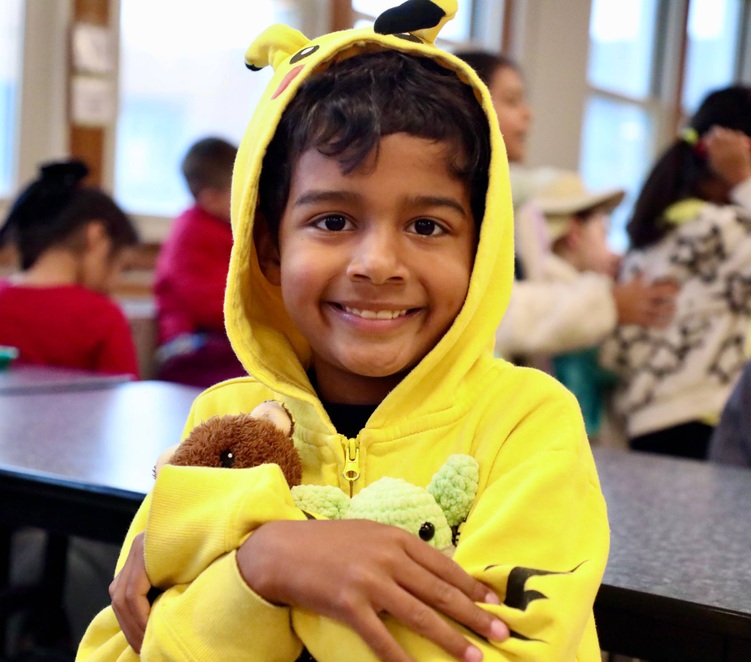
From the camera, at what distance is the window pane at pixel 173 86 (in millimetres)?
4004

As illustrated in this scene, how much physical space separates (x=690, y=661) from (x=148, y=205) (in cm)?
360

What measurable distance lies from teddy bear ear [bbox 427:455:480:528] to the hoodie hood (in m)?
0.09

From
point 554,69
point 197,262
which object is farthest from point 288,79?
point 554,69

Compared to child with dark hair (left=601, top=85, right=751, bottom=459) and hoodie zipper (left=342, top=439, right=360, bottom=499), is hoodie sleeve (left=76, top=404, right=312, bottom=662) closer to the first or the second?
hoodie zipper (left=342, top=439, right=360, bottom=499)

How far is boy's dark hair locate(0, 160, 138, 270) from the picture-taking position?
2881 millimetres

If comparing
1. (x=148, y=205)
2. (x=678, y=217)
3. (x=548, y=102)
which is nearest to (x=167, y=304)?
(x=148, y=205)

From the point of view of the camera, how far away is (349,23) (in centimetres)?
484

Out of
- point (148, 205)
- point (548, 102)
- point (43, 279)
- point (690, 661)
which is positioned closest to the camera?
point (690, 661)

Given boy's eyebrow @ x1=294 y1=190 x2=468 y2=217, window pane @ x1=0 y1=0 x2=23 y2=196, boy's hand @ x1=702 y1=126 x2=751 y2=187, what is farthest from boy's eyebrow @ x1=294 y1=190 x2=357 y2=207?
window pane @ x1=0 y1=0 x2=23 y2=196

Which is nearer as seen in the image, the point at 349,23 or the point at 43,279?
the point at 43,279

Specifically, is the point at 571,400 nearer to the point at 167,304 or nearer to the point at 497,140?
the point at 497,140

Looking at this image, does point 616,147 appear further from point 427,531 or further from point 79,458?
point 427,531

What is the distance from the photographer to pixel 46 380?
2.16 meters

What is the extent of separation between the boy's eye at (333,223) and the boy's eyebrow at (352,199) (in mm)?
A: 18
